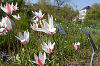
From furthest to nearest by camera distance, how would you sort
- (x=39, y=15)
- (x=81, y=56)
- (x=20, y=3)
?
(x=20, y=3), (x=81, y=56), (x=39, y=15)

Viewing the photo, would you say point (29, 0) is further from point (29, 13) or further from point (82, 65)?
point (82, 65)

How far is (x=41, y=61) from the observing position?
2.15 feet

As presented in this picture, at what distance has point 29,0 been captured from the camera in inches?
234

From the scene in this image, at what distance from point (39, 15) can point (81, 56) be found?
3.61 ft

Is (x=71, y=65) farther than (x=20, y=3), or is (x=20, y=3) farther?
(x=20, y=3)

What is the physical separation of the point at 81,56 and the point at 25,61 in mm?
993

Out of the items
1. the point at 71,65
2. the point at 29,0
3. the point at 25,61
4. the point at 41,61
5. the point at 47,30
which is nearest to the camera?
the point at 41,61

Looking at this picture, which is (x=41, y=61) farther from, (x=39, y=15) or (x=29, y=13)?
(x=29, y=13)

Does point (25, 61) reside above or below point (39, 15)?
below

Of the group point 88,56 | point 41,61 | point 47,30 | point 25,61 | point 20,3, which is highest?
point 20,3

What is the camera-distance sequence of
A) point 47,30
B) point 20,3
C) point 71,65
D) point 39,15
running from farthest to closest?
point 20,3 < point 71,65 < point 39,15 < point 47,30

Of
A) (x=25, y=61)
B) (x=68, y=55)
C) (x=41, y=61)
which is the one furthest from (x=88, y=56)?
(x=41, y=61)

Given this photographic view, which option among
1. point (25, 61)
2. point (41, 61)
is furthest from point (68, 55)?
point (41, 61)

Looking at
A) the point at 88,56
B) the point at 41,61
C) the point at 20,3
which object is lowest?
the point at 88,56
